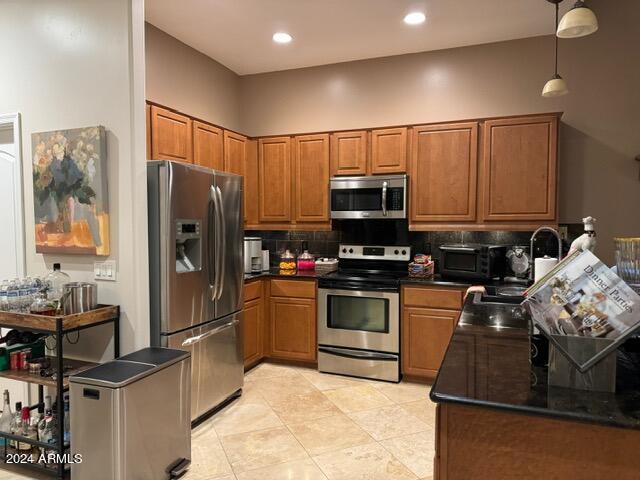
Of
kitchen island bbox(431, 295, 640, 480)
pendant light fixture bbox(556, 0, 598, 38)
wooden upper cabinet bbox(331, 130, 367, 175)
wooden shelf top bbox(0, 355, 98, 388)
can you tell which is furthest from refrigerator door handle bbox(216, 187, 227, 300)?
pendant light fixture bbox(556, 0, 598, 38)

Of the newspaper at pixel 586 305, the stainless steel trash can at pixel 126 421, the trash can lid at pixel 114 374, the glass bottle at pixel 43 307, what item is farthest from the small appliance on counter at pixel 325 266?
the newspaper at pixel 586 305

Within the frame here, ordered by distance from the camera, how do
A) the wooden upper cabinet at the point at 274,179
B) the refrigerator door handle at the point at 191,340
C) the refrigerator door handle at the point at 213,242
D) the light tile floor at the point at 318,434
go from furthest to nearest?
the wooden upper cabinet at the point at 274,179
the refrigerator door handle at the point at 213,242
the refrigerator door handle at the point at 191,340
the light tile floor at the point at 318,434

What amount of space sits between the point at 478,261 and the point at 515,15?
195 cm

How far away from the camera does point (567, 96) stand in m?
3.64

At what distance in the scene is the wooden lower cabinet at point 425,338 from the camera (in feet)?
11.5

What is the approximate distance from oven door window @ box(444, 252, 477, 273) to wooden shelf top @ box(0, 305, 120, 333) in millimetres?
2654

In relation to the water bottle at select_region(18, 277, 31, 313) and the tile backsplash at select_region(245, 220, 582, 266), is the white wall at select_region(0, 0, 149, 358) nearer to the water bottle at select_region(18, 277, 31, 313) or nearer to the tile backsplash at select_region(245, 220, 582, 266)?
the water bottle at select_region(18, 277, 31, 313)

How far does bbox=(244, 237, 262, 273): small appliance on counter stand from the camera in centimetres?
408

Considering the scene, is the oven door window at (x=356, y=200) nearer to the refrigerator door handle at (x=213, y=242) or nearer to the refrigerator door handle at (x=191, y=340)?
the refrigerator door handle at (x=213, y=242)

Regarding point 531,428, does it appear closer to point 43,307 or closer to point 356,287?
point 43,307

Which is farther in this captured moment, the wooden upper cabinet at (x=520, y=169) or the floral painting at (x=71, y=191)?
the wooden upper cabinet at (x=520, y=169)

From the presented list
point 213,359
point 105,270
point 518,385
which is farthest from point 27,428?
point 518,385

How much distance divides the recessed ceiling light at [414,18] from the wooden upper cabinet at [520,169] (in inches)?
39.5

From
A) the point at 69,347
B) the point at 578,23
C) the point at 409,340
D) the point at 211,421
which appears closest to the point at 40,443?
the point at 69,347
